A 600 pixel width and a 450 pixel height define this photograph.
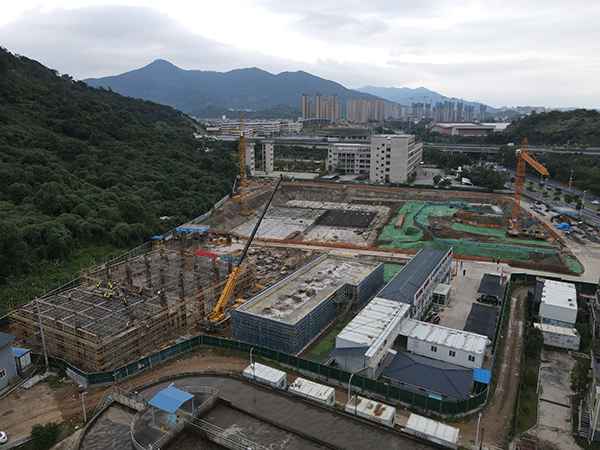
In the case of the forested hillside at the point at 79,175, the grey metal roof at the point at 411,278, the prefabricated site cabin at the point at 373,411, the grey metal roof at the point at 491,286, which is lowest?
the grey metal roof at the point at 491,286

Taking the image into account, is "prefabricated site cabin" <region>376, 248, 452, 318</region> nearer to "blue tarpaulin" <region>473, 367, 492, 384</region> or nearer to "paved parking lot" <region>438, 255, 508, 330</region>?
"paved parking lot" <region>438, 255, 508, 330</region>

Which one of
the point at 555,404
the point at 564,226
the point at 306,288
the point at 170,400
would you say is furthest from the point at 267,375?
the point at 564,226

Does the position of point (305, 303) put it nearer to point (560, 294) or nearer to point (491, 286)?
point (491, 286)

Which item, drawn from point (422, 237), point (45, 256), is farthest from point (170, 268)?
point (422, 237)

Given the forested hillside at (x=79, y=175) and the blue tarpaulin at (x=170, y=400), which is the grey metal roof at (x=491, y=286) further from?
the forested hillside at (x=79, y=175)

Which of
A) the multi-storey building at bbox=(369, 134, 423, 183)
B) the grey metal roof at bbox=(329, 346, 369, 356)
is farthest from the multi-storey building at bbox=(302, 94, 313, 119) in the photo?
the grey metal roof at bbox=(329, 346, 369, 356)

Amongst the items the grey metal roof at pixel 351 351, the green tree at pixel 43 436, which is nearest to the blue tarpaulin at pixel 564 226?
the grey metal roof at pixel 351 351
